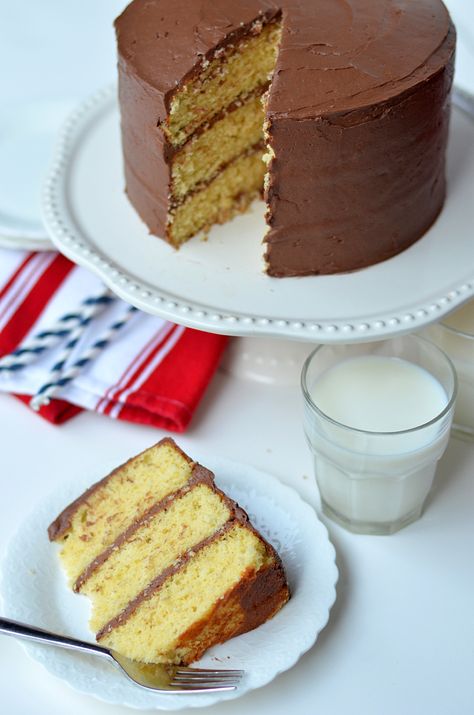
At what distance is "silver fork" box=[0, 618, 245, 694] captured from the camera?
1733 millimetres

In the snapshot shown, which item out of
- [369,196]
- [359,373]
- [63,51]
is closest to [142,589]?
[359,373]

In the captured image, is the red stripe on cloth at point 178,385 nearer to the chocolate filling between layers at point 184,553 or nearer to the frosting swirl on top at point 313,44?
the chocolate filling between layers at point 184,553

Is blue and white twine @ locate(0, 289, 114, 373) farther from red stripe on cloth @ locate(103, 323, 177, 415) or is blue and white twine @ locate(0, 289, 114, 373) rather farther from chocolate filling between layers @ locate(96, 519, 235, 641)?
chocolate filling between layers @ locate(96, 519, 235, 641)

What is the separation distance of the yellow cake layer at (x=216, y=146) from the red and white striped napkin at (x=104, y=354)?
40 centimetres

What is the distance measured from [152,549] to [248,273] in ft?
2.12

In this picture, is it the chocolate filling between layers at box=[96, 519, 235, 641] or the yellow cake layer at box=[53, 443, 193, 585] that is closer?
the chocolate filling between layers at box=[96, 519, 235, 641]

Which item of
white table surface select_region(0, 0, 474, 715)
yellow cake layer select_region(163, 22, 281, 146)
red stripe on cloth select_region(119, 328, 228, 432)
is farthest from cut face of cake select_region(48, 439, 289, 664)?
yellow cake layer select_region(163, 22, 281, 146)

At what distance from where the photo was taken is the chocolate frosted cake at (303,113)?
1980mm

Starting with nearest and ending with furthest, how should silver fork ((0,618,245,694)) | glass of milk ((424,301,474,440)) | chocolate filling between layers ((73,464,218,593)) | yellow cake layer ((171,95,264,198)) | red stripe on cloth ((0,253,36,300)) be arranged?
1. silver fork ((0,618,245,694))
2. chocolate filling between layers ((73,464,218,593))
3. glass of milk ((424,301,474,440))
4. yellow cake layer ((171,95,264,198))
5. red stripe on cloth ((0,253,36,300))

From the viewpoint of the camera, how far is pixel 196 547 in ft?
6.22

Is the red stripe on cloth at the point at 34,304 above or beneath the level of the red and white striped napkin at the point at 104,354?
above

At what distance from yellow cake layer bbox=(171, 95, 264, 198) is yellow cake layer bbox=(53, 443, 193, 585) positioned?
623 millimetres

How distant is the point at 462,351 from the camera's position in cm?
215

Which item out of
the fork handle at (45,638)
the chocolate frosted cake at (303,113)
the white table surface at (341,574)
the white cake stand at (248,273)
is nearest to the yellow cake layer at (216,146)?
the chocolate frosted cake at (303,113)
